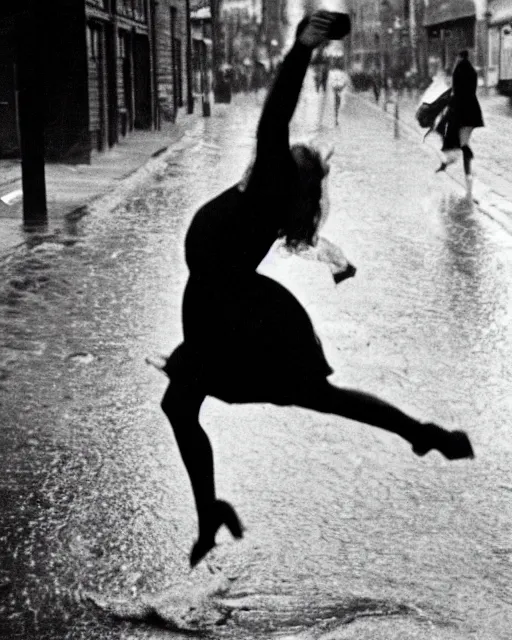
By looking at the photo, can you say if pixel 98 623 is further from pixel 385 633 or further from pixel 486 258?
pixel 486 258

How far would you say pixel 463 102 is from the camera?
1755 centimetres

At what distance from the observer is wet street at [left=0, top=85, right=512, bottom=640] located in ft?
13.1

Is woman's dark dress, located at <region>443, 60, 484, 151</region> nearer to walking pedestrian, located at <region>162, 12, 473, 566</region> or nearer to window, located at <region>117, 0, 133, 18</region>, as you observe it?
walking pedestrian, located at <region>162, 12, 473, 566</region>

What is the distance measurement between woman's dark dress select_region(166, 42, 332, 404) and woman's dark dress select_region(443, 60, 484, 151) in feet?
45.7

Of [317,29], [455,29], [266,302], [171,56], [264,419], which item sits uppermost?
[455,29]

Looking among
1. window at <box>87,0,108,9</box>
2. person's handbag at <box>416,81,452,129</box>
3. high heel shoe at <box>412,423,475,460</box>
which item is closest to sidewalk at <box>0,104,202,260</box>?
window at <box>87,0,108,9</box>

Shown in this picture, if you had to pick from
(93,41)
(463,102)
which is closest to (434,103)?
(463,102)

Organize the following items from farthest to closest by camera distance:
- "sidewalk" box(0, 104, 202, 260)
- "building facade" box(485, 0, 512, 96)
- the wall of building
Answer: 1. "building facade" box(485, 0, 512, 96)
2. the wall of building
3. "sidewalk" box(0, 104, 202, 260)

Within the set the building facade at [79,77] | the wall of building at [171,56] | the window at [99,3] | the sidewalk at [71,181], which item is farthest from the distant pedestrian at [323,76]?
the window at [99,3]

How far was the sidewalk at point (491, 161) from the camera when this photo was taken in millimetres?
16016

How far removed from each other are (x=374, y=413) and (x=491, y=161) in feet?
62.9

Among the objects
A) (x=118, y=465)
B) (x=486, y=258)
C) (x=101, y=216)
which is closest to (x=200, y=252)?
(x=118, y=465)

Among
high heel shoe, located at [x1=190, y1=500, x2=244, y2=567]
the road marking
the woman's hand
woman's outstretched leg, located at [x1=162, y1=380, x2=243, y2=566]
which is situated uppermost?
the woman's hand

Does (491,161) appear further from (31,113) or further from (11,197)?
(31,113)
